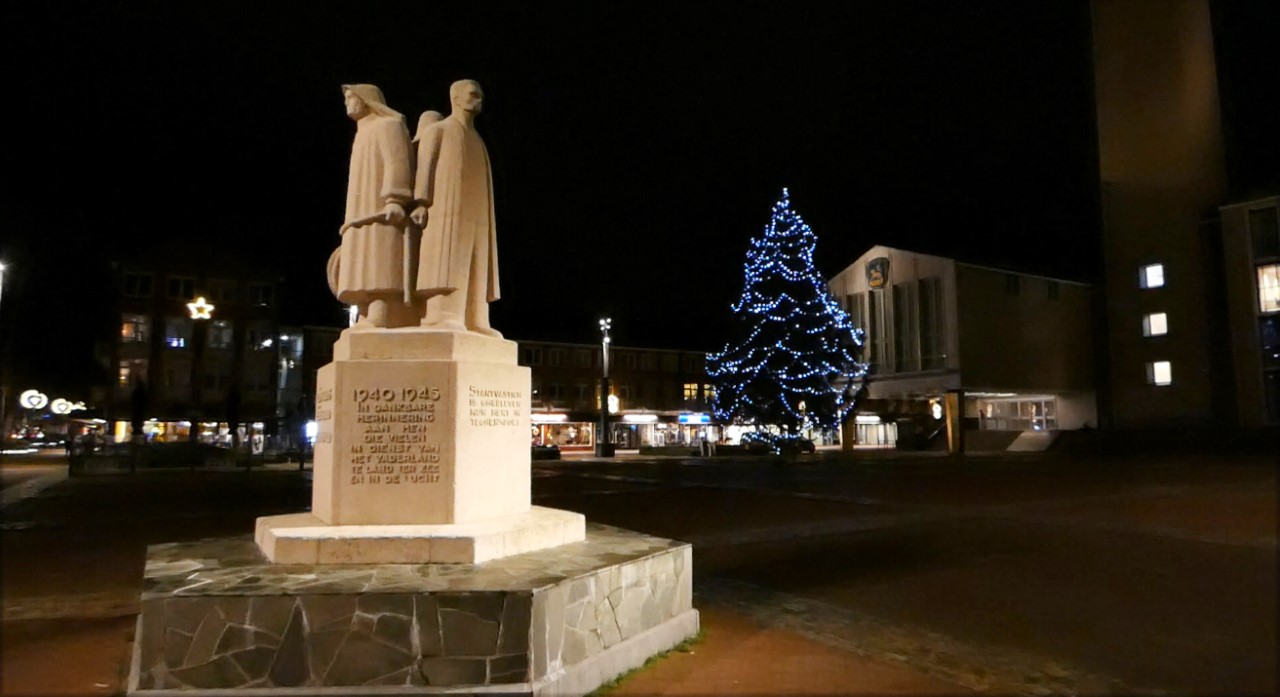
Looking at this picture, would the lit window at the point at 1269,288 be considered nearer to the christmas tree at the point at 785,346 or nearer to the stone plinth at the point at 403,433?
the christmas tree at the point at 785,346

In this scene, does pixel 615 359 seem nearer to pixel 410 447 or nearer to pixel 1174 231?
pixel 1174 231

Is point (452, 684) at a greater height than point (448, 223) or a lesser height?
lesser

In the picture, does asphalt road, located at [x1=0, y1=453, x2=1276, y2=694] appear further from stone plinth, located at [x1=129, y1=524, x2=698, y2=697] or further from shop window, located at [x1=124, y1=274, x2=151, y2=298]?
shop window, located at [x1=124, y1=274, x2=151, y2=298]

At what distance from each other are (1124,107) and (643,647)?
157 ft

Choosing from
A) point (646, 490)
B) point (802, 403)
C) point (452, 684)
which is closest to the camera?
point (452, 684)

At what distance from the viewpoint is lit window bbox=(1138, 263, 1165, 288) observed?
1686 inches

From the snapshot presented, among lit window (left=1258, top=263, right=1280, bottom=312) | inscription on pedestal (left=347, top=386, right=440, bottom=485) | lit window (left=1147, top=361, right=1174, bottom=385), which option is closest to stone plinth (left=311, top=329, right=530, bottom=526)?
inscription on pedestal (left=347, top=386, right=440, bottom=485)

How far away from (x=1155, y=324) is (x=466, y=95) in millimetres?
45619

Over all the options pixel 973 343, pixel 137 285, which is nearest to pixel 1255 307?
pixel 973 343

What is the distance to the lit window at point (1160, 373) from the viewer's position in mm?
42031

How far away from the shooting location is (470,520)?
6840mm

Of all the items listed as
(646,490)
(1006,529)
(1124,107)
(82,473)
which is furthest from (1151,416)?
(82,473)

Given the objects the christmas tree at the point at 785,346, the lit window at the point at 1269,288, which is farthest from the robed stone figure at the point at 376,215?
the lit window at the point at 1269,288

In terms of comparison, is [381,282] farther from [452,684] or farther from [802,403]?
[802,403]
